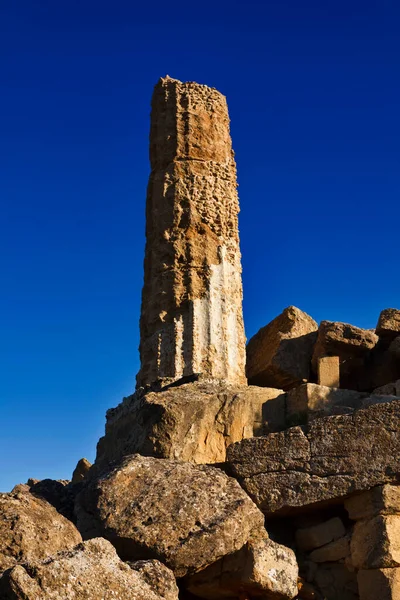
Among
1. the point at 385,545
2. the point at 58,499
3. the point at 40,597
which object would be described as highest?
the point at 58,499

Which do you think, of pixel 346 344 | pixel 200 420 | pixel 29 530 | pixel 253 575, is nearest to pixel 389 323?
pixel 346 344

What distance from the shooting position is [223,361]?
39.8ft

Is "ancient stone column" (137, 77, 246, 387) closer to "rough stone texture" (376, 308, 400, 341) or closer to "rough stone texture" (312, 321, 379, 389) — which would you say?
"rough stone texture" (312, 321, 379, 389)

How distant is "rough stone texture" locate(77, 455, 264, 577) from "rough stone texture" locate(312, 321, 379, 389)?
6071 millimetres

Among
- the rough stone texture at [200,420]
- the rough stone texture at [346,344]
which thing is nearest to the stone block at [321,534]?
the rough stone texture at [200,420]

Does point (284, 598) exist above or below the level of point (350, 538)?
below

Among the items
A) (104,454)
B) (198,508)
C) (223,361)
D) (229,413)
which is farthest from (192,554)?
(223,361)

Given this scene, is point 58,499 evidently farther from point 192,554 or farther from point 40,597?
point 40,597

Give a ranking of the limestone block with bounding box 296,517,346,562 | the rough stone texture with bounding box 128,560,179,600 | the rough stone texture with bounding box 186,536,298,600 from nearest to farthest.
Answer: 1. the rough stone texture with bounding box 128,560,179,600
2. the rough stone texture with bounding box 186,536,298,600
3. the limestone block with bounding box 296,517,346,562

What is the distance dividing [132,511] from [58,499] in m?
1.12

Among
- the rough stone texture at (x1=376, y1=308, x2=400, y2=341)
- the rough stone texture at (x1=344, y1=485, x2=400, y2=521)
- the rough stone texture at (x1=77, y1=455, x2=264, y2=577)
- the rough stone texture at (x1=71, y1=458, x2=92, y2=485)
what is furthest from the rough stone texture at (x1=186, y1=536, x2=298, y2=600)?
the rough stone texture at (x1=71, y1=458, x2=92, y2=485)

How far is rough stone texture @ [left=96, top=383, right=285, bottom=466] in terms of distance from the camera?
7.57 meters

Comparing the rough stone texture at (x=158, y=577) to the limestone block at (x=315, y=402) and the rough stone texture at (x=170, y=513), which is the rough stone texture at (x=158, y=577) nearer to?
the rough stone texture at (x=170, y=513)

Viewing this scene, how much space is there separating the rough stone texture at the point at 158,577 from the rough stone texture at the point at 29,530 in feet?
2.42
